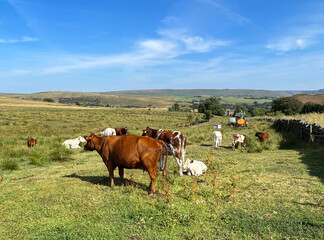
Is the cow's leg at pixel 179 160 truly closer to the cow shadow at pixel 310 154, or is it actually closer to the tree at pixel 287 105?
the cow shadow at pixel 310 154

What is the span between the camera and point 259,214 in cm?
583

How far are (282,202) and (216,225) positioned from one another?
7.37 ft

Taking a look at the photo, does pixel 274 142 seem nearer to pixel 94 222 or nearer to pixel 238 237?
pixel 238 237

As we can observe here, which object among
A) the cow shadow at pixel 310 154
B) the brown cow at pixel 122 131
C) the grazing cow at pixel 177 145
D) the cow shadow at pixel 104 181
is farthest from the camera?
the brown cow at pixel 122 131

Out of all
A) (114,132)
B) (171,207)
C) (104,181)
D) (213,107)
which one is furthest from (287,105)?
(171,207)

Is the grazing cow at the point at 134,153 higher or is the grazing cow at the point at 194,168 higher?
the grazing cow at the point at 134,153

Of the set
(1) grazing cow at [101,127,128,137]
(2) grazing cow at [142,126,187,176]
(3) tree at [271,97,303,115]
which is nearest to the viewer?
(2) grazing cow at [142,126,187,176]

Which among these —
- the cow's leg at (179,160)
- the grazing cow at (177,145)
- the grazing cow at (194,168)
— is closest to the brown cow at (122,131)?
the grazing cow at (177,145)

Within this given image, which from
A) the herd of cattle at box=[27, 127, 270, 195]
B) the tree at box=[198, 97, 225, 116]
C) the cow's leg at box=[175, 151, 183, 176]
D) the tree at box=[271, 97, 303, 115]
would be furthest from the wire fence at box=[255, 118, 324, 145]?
the tree at box=[198, 97, 225, 116]

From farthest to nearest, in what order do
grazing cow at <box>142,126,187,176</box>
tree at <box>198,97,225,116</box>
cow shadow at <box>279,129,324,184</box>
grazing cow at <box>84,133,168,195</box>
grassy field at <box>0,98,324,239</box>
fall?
1. tree at <box>198,97,225,116</box>
2. grazing cow at <box>142,126,187,176</box>
3. cow shadow at <box>279,129,324,184</box>
4. grazing cow at <box>84,133,168,195</box>
5. grassy field at <box>0,98,324,239</box>

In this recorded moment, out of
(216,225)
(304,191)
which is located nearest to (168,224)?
(216,225)

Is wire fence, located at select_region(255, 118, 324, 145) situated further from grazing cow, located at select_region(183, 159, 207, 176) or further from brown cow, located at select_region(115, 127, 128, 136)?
brown cow, located at select_region(115, 127, 128, 136)

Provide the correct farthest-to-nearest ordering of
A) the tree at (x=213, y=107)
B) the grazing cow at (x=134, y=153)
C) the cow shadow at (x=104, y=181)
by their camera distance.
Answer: the tree at (x=213, y=107) < the cow shadow at (x=104, y=181) < the grazing cow at (x=134, y=153)

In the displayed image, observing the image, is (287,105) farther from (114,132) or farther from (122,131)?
(114,132)
